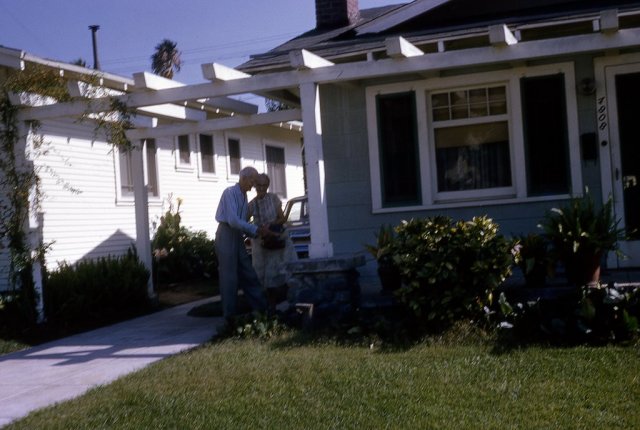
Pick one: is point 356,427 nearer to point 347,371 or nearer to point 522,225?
point 347,371

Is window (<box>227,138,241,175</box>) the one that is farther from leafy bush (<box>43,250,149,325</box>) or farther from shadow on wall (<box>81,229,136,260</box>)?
leafy bush (<box>43,250,149,325</box>)

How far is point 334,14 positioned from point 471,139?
3.41 metres

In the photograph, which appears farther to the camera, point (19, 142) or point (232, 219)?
point (19, 142)

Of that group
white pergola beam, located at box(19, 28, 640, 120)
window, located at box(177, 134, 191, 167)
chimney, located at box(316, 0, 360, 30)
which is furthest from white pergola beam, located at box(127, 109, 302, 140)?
window, located at box(177, 134, 191, 167)

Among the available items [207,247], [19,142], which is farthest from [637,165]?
[207,247]

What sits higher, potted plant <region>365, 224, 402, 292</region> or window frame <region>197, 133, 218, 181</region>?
window frame <region>197, 133, 218, 181</region>

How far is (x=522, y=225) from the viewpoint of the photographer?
403 inches

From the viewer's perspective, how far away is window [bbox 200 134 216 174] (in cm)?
1914

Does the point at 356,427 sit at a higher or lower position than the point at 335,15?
lower

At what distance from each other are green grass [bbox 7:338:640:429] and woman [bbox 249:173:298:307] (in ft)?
7.91

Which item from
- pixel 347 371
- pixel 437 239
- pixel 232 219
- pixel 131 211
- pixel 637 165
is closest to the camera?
pixel 347 371

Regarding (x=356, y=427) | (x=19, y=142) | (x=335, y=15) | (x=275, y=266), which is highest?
(x=335, y=15)

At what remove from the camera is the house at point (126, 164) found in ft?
35.3

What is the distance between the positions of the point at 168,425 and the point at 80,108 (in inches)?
206
